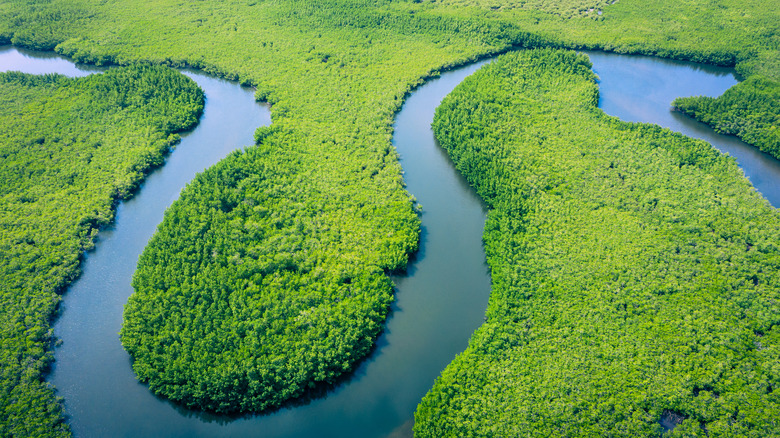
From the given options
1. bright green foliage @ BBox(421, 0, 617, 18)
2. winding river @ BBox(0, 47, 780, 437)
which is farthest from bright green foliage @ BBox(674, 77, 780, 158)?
bright green foliage @ BBox(421, 0, 617, 18)

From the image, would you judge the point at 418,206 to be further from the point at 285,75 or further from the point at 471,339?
the point at 285,75

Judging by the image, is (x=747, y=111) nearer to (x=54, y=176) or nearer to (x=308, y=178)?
(x=308, y=178)

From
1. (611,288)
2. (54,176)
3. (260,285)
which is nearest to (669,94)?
(611,288)

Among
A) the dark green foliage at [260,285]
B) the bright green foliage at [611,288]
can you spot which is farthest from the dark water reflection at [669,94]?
the dark green foliage at [260,285]

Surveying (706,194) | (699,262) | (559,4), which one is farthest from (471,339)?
(559,4)

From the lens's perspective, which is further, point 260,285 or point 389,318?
point 389,318

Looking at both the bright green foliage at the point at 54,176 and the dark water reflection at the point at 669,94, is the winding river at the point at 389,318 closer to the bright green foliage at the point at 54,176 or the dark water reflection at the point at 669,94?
the dark water reflection at the point at 669,94
